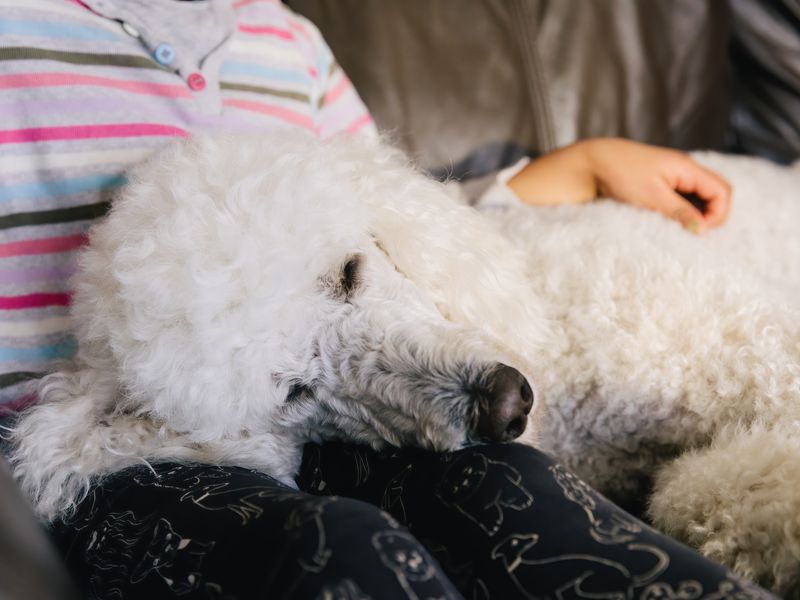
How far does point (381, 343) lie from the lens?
0.79 m

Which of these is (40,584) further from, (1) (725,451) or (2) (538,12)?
(2) (538,12)

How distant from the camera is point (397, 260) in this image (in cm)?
86

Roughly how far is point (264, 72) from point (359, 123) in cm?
22

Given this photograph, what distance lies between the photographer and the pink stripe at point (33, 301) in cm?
95

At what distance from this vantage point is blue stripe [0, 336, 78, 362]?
37.6 inches

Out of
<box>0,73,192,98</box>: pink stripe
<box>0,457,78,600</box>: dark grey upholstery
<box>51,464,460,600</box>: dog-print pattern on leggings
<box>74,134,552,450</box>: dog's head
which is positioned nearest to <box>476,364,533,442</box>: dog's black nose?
<box>74,134,552,450</box>: dog's head

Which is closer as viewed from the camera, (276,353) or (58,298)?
(276,353)

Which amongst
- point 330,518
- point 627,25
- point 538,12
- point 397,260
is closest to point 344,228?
point 397,260

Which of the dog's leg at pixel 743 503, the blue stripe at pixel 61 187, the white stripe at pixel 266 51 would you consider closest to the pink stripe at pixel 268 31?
the white stripe at pixel 266 51

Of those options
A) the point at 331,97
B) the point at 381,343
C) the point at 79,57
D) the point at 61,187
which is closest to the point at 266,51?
the point at 331,97

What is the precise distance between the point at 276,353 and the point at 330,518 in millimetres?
293

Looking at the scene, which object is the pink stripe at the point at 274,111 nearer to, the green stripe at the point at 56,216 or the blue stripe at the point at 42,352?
the green stripe at the point at 56,216

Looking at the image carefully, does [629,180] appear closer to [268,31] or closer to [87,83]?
[268,31]

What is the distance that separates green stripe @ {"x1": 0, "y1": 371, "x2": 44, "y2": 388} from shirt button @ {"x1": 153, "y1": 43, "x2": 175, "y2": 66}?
1.61 feet
